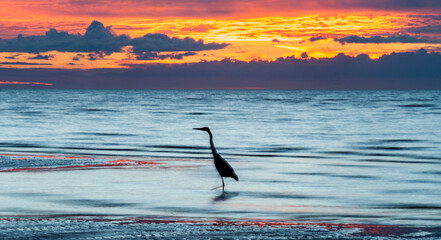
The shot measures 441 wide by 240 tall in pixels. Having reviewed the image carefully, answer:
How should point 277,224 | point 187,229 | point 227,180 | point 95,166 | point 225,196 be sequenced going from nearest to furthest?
point 187,229 → point 277,224 → point 225,196 → point 227,180 → point 95,166

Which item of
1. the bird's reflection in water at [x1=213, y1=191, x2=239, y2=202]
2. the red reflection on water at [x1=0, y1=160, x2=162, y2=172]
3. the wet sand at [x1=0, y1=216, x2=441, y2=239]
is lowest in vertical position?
the red reflection on water at [x1=0, y1=160, x2=162, y2=172]

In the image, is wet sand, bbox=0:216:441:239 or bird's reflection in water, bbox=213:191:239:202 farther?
bird's reflection in water, bbox=213:191:239:202

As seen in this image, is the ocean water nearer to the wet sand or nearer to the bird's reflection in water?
the bird's reflection in water

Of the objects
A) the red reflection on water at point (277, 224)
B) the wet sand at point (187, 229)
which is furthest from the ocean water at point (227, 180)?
the wet sand at point (187, 229)

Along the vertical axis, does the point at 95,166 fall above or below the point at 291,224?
below

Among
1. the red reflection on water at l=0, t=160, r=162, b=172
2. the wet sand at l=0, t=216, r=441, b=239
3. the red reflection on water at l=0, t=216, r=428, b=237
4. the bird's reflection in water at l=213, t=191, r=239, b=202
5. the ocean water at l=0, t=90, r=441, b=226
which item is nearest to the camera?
the wet sand at l=0, t=216, r=441, b=239

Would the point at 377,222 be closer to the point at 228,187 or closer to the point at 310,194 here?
the point at 310,194

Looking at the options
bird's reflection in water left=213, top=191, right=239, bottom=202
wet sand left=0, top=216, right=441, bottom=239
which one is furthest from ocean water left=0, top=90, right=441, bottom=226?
wet sand left=0, top=216, right=441, bottom=239

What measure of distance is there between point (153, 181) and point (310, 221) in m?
5.39

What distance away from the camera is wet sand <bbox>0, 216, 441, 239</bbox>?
310 inches

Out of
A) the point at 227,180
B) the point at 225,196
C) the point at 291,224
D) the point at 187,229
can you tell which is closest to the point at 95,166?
the point at 227,180

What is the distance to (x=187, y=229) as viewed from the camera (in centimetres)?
832

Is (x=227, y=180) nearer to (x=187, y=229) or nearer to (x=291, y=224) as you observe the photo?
(x=291, y=224)

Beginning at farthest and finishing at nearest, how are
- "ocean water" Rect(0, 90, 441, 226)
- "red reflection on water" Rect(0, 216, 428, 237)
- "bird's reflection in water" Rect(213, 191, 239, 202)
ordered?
"bird's reflection in water" Rect(213, 191, 239, 202) < "ocean water" Rect(0, 90, 441, 226) < "red reflection on water" Rect(0, 216, 428, 237)
